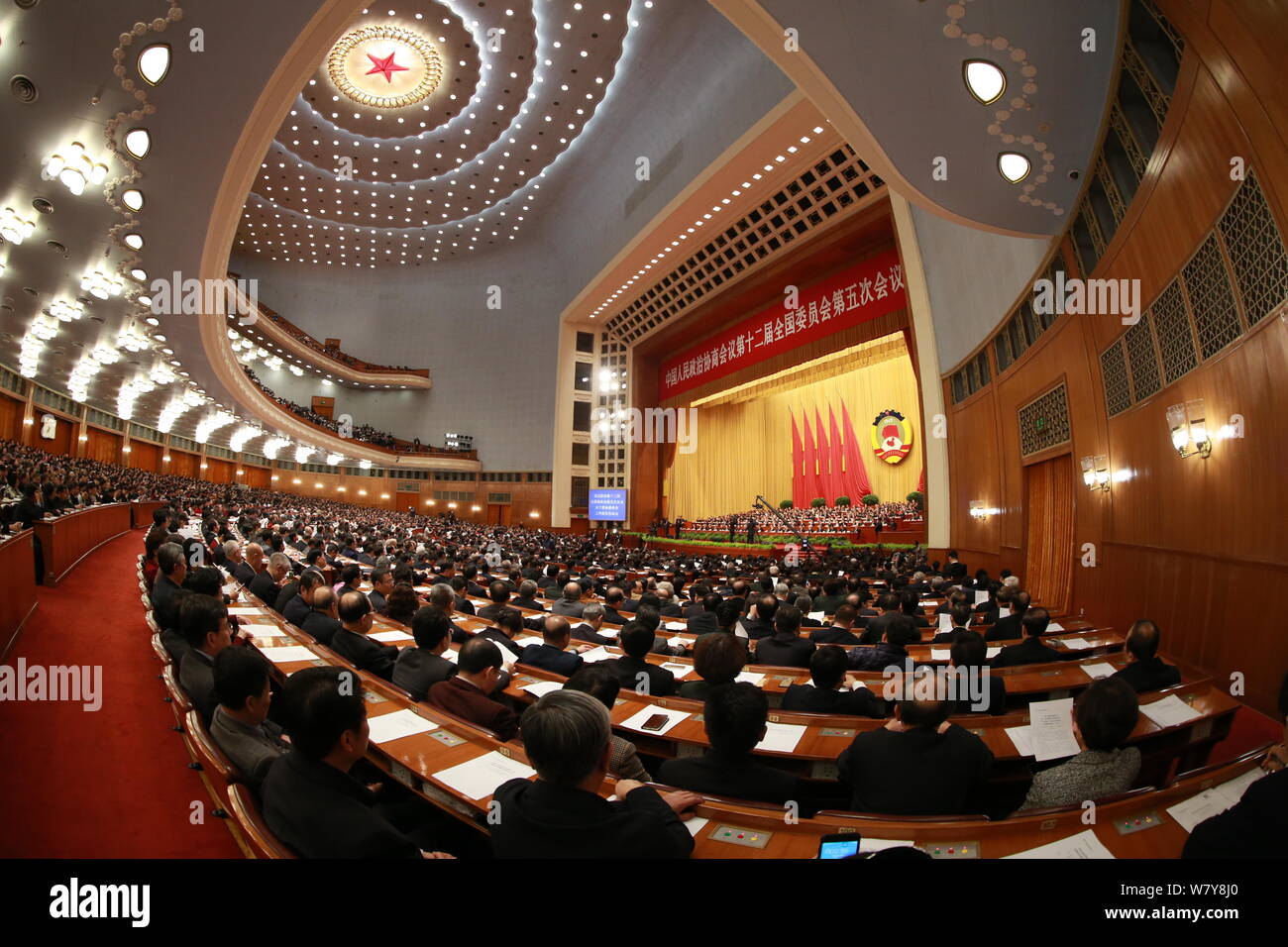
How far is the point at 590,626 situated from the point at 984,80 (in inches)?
201

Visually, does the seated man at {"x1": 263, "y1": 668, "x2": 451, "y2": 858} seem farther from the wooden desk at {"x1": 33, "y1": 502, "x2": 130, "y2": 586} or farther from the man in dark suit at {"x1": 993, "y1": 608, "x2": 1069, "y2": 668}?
the wooden desk at {"x1": 33, "y1": 502, "x2": 130, "y2": 586}

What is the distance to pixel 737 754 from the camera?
5.96ft

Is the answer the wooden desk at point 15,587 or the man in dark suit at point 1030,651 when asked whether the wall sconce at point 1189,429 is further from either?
the wooden desk at point 15,587

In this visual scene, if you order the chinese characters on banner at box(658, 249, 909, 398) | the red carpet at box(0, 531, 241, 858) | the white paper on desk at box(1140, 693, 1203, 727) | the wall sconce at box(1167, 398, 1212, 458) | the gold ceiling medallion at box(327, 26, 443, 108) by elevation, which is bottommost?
the red carpet at box(0, 531, 241, 858)

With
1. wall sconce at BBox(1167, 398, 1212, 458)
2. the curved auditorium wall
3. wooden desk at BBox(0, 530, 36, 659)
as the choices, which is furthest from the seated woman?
wooden desk at BBox(0, 530, 36, 659)

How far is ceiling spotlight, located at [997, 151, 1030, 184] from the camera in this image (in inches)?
206

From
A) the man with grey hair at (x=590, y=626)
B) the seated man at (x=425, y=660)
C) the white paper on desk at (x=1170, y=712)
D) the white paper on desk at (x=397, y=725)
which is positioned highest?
the seated man at (x=425, y=660)

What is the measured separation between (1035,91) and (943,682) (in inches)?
195

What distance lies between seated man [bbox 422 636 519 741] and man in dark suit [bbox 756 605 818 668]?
5.87ft

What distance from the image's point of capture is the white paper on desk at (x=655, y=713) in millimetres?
2471

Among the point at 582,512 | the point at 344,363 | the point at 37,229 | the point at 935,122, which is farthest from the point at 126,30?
the point at 344,363

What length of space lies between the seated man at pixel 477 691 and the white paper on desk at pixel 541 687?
22 cm

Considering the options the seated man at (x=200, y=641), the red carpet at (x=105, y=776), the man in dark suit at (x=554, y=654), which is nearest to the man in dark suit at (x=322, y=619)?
the red carpet at (x=105, y=776)

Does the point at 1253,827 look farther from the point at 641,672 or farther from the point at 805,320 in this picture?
the point at 805,320
